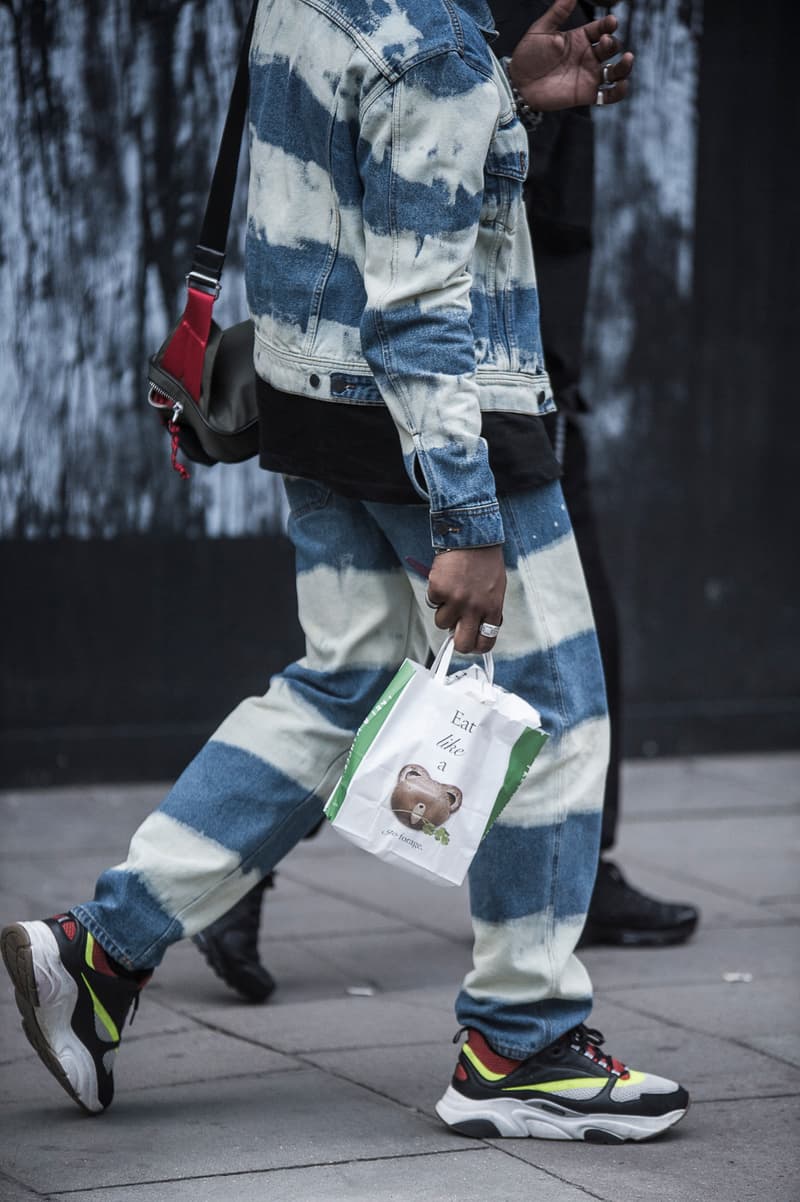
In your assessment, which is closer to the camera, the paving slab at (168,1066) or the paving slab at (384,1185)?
the paving slab at (384,1185)

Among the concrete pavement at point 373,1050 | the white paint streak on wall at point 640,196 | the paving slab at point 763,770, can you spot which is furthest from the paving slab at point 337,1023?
the white paint streak on wall at point 640,196

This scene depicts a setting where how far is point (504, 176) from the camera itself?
269 centimetres

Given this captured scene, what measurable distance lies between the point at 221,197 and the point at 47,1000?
4.37 ft

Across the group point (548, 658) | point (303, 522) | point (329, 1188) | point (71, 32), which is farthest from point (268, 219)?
point (71, 32)

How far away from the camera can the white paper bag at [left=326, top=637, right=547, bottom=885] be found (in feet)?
8.27

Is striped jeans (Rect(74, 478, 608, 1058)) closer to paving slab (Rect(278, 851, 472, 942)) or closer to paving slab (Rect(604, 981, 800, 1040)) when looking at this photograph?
paving slab (Rect(604, 981, 800, 1040))

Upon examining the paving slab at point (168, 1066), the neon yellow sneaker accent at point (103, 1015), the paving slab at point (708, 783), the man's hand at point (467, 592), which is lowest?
the paving slab at point (168, 1066)

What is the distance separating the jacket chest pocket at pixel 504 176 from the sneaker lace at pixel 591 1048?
4.17 feet

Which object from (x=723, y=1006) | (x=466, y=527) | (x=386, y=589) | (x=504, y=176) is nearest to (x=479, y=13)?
(x=504, y=176)

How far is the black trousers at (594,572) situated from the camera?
3.80 metres

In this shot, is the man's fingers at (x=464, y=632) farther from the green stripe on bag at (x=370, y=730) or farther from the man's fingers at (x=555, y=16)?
the man's fingers at (x=555, y=16)

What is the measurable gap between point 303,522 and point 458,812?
640mm

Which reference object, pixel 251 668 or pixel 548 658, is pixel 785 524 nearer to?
pixel 251 668

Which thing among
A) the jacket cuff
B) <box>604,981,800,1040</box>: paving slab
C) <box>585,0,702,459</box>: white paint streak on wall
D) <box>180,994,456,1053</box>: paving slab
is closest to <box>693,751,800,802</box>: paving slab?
<box>585,0,702,459</box>: white paint streak on wall
